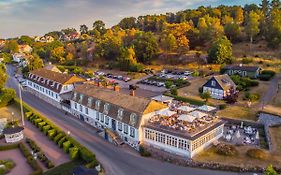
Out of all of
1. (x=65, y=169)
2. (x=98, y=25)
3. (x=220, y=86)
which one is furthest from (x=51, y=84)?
(x=98, y=25)

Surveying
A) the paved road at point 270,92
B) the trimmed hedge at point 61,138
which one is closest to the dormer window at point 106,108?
the trimmed hedge at point 61,138

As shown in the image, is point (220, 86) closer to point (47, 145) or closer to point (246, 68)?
point (246, 68)

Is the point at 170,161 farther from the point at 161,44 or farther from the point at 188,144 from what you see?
the point at 161,44

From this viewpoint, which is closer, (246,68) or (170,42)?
(246,68)

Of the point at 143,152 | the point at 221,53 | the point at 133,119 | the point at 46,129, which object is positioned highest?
the point at 221,53

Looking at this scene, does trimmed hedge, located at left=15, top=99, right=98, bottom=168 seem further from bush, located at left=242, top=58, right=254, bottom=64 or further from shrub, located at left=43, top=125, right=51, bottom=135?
bush, located at left=242, top=58, right=254, bottom=64

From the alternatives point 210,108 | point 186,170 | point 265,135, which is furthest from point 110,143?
point 265,135
